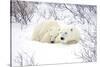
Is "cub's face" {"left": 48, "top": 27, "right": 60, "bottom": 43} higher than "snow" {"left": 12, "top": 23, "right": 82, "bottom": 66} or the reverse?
higher

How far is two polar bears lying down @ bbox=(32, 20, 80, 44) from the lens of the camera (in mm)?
2007

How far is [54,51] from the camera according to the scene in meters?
2.07

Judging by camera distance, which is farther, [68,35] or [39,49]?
[68,35]

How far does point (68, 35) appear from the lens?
212cm

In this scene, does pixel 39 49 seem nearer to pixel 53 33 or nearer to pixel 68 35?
pixel 53 33

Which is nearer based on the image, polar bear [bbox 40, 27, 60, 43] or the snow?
the snow

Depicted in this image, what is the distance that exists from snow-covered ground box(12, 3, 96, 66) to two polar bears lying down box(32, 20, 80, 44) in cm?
4

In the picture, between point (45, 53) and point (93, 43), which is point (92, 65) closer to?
point (93, 43)

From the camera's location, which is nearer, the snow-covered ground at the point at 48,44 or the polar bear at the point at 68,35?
the snow-covered ground at the point at 48,44

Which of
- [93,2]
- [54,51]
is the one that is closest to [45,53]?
[54,51]

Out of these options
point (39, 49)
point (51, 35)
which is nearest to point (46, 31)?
point (51, 35)

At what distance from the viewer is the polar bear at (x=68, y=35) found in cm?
209

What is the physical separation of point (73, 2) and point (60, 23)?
0.29 metres

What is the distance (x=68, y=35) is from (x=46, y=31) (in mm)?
264
